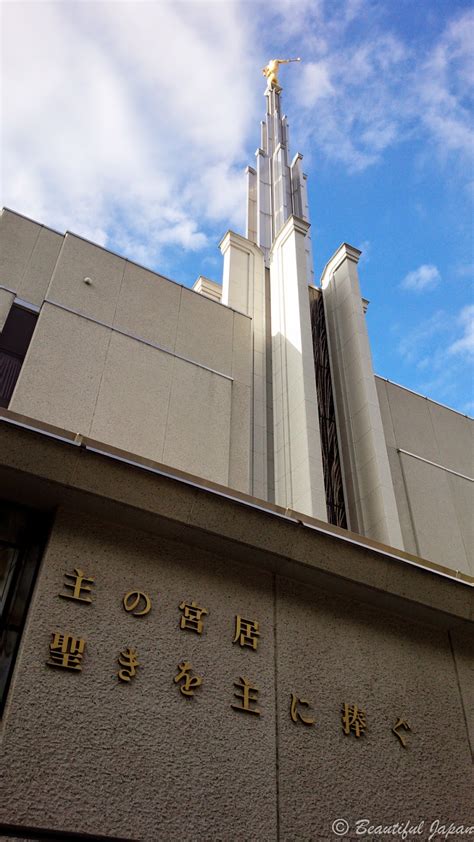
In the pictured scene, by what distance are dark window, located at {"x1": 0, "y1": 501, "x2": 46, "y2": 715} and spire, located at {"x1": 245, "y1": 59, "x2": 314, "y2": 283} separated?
643 inches

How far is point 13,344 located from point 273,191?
15.9 m

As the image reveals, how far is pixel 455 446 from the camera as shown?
17000mm

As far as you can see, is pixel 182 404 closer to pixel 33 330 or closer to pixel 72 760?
pixel 33 330

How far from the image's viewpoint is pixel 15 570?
6.00 m

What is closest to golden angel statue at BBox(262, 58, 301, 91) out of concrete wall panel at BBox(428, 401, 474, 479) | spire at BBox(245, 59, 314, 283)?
spire at BBox(245, 59, 314, 283)

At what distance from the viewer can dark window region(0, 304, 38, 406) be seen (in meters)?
11.5

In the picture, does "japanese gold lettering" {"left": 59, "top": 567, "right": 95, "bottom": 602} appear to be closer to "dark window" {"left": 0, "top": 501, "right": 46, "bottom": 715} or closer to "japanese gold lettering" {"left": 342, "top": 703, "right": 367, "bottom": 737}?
"dark window" {"left": 0, "top": 501, "right": 46, "bottom": 715}

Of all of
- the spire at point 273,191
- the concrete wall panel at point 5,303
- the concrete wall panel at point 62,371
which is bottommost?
the concrete wall panel at point 62,371

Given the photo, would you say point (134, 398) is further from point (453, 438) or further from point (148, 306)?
point (453, 438)

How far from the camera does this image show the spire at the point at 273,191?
23.1m

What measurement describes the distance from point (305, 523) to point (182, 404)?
19.4 ft

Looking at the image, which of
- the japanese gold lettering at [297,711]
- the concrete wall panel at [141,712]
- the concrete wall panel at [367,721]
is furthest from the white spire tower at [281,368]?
the concrete wall panel at [141,712]

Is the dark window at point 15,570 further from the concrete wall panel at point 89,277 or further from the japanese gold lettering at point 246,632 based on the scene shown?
the concrete wall panel at point 89,277

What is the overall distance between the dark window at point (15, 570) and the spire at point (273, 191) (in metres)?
16.3
